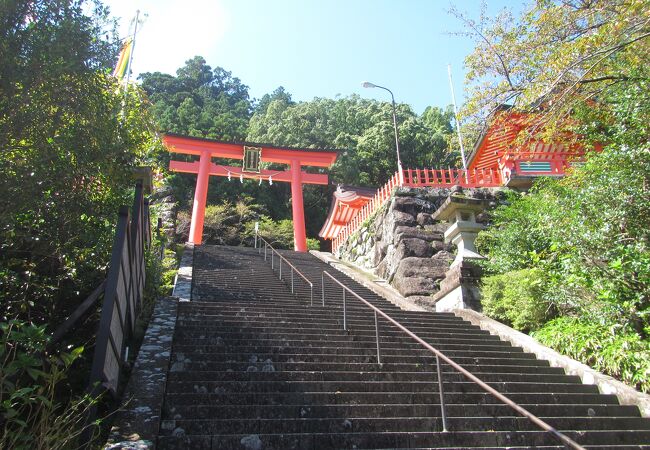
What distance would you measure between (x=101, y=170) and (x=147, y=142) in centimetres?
139

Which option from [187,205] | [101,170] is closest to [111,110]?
[101,170]

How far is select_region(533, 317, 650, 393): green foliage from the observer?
5.20 metres

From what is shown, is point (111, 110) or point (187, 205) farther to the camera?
point (187, 205)

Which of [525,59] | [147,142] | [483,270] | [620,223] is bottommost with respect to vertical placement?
[483,270]

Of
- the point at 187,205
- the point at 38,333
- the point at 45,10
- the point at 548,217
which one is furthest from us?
the point at 187,205

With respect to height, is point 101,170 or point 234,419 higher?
point 101,170

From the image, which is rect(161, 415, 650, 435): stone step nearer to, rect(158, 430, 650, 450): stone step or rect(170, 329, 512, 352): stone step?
rect(158, 430, 650, 450): stone step

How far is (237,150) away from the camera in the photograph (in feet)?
59.3

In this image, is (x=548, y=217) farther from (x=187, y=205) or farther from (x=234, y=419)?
(x=187, y=205)

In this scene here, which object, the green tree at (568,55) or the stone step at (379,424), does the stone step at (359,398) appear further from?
the green tree at (568,55)

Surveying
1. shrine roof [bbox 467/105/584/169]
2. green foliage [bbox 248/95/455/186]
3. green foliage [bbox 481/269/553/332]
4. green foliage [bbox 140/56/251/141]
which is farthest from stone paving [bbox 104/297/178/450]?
green foliage [bbox 248/95/455/186]

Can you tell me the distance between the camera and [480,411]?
4328mm

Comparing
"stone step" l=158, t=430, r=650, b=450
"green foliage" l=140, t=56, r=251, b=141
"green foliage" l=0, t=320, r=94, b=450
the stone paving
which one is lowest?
"stone step" l=158, t=430, r=650, b=450

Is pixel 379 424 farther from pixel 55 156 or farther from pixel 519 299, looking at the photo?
pixel 519 299
